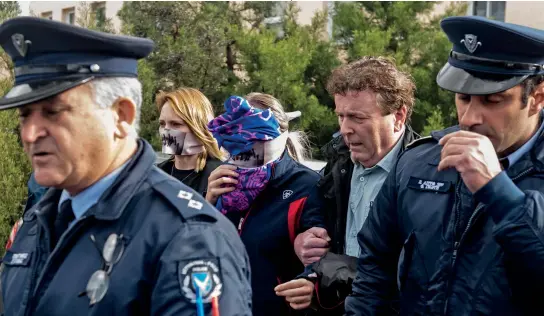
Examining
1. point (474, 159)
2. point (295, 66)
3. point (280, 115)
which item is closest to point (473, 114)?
point (474, 159)

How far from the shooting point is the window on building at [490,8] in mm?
19328

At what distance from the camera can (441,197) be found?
10.0 feet

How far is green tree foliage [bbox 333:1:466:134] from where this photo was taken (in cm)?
A: 1675

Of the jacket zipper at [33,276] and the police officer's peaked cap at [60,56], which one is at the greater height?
the police officer's peaked cap at [60,56]

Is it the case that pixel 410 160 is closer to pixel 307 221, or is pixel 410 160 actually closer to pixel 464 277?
pixel 464 277

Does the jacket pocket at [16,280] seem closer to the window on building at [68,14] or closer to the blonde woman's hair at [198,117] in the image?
the blonde woman's hair at [198,117]

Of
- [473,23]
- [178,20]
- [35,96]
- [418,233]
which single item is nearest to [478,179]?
[418,233]

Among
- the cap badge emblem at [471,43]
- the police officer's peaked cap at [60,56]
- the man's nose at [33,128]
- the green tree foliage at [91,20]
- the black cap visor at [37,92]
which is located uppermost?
the police officer's peaked cap at [60,56]

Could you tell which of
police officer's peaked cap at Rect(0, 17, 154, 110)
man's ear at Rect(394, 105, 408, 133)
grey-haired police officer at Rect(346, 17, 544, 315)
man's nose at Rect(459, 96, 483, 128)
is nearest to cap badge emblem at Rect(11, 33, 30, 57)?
police officer's peaked cap at Rect(0, 17, 154, 110)

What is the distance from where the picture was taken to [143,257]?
2242 mm

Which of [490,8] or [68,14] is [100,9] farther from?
[490,8]

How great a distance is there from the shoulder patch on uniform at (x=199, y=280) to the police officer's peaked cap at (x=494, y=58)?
1.18m

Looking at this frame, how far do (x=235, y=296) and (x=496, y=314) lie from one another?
1000mm

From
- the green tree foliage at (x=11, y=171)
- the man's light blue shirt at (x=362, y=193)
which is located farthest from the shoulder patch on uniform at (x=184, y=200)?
the green tree foliage at (x=11, y=171)
